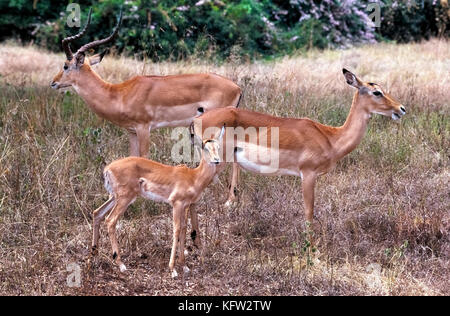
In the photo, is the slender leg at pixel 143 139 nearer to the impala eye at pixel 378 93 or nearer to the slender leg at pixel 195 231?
the slender leg at pixel 195 231

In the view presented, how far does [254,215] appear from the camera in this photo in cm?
680

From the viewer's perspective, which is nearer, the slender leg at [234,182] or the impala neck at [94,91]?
the slender leg at [234,182]

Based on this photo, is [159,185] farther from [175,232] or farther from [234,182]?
[234,182]

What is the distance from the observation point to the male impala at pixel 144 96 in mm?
7684

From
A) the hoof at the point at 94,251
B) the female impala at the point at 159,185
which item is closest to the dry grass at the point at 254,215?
the hoof at the point at 94,251

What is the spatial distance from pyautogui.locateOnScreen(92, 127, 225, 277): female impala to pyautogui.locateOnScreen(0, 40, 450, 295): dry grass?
31cm

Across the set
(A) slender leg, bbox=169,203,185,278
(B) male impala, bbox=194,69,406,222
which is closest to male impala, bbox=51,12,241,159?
(B) male impala, bbox=194,69,406,222

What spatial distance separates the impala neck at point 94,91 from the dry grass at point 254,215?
12.0 inches

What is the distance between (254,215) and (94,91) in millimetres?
2274

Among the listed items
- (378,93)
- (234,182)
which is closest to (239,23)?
(234,182)

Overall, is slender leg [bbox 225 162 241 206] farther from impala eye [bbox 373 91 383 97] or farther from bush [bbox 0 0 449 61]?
bush [bbox 0 0 449 61]

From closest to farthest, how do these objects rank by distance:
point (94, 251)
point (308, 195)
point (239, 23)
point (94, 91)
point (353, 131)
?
point (94, 251) < point (308, 195) < point (353, 131) < point (94, 91) < point (239, 23)

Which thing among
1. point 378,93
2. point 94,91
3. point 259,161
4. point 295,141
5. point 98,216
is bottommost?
point 98,216

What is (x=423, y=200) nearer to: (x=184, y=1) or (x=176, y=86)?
(x=176, y=86)
